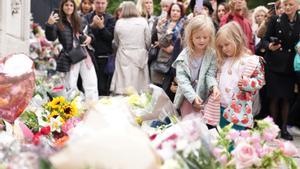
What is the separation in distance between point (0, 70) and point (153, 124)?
1483mm

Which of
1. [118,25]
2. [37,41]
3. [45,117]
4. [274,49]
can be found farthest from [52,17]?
[37,41]

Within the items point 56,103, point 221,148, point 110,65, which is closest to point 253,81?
point 56,103

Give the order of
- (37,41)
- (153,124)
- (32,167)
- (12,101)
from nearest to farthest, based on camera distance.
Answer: (32,167) → (12,101) → (153,124) → (37,41)

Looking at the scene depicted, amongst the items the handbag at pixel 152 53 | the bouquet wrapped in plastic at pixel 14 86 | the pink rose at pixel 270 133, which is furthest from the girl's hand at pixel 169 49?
the pink rose at pixel 270 133

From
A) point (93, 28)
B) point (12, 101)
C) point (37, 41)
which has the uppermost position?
point (12, 101)

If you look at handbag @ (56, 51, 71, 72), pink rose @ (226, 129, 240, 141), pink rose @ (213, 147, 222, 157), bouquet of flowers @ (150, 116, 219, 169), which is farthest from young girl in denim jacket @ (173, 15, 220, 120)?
handbag @ (56, 51, 71, 72)

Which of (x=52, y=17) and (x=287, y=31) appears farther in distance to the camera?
(x=52, y=17)

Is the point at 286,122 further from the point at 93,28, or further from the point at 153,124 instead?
the point at 153,124

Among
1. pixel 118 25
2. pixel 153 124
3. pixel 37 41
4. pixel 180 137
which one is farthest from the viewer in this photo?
pixel 37 41

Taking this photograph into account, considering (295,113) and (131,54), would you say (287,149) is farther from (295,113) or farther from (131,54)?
(131,54)

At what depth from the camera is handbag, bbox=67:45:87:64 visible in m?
10.8

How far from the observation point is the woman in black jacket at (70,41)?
10.8 m

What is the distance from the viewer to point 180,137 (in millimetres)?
3039

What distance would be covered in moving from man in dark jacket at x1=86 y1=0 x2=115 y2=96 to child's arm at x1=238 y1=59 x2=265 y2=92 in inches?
203
